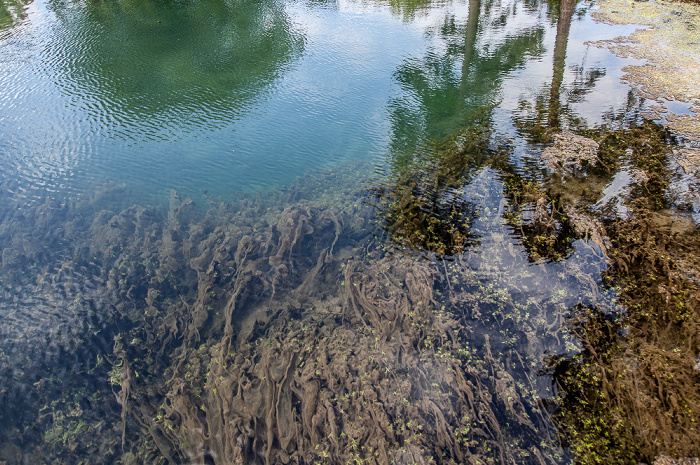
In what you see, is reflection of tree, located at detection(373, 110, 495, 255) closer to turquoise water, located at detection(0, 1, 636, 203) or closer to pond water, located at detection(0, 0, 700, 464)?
pond water, located at detection(0, 0, 700, 464)

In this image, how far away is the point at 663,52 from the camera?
42.7 ft

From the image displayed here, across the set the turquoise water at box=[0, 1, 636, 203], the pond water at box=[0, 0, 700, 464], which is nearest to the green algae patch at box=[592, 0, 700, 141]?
the pond water at box=[0, 0, 700, 464]

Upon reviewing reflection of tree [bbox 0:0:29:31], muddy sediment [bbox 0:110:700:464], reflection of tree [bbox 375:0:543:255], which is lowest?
→ muddy sediment [bbox 0:110:700:464]

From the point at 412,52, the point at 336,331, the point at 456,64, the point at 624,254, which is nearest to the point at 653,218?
the point at 624,254

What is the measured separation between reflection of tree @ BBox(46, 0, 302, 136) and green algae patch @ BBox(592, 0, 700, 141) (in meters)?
11.9

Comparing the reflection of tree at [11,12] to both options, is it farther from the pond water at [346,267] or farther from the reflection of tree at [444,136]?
the reflection of tree at [444,136]

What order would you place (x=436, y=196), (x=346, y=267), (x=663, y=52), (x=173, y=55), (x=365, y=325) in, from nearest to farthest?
1. (x=365, y=325)
2. (x=346, y=267)
3. (x=436, y=196)
4. (x=663, y=52)
5. (x=173, y=55)

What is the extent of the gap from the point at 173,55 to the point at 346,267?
1319 cm

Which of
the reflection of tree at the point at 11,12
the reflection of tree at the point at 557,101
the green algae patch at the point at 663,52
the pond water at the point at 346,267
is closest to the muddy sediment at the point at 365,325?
the pond water at the point at 346,267

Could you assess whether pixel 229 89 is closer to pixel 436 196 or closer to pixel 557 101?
pixel 436 196

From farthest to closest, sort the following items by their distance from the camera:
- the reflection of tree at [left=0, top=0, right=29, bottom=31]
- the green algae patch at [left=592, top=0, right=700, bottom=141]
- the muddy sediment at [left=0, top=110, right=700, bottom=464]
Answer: the reflection of tree at [left=0, top=0, right=29, bottom=31] < the green algae patch at [left=592, top=0, right=700, bottom=141] < the muddy sediment at [left=0, top=110, right=700, bottom=464]

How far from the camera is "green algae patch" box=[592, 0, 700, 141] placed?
1006 cm

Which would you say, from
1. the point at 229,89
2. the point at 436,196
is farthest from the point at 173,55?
the point at 436,196

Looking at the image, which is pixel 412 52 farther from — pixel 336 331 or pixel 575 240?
pixel 336 331
